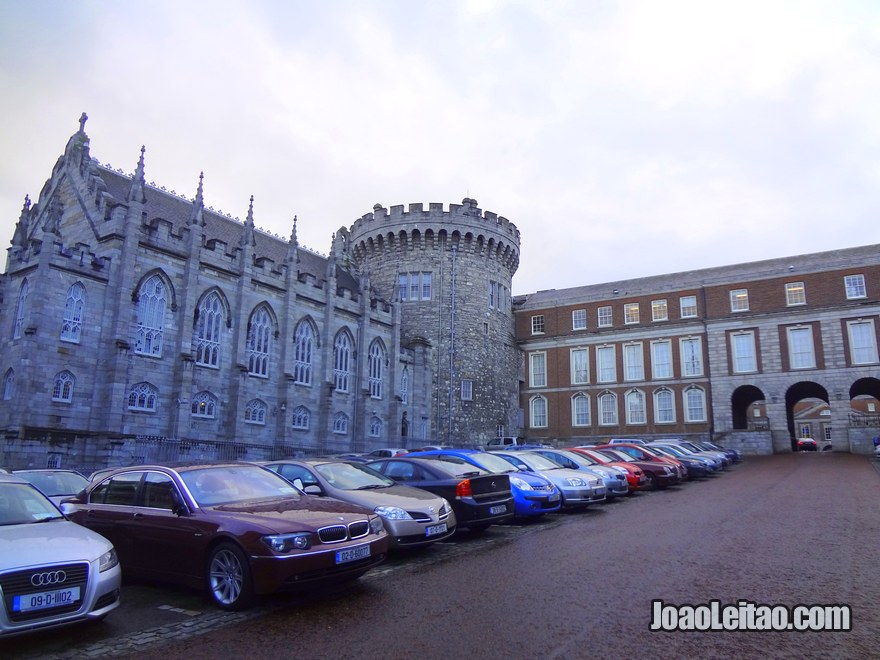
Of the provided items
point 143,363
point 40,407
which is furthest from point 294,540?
point 143,363

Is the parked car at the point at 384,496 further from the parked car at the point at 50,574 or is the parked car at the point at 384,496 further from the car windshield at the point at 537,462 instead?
the car windshield at the point at 537,462

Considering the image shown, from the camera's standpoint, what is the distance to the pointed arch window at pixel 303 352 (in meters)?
36.0

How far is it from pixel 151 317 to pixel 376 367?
16682 millimetres

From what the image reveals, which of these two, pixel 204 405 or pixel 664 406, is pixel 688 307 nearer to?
pixel 664 406

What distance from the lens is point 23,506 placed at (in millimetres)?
7199

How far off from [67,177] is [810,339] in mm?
49194

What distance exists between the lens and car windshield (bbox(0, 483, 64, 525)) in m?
6.95

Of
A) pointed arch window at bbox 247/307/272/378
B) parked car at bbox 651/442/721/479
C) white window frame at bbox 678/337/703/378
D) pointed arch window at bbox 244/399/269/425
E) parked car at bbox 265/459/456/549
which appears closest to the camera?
parked car at bbox 265/459/456/549

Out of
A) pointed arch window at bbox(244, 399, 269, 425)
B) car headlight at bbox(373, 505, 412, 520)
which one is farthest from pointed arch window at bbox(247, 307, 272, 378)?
car headlight at bbox(373, 505, 412, 520)

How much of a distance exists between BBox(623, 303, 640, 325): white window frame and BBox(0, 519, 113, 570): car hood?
5037 centimetres

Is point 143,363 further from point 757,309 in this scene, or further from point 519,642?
point 757,309

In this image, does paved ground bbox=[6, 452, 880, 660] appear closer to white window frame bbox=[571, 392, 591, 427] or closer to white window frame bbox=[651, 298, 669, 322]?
white window frame bbox=[651, 298, 669, 322]

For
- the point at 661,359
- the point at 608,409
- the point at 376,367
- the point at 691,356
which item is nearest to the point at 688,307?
the point at 691,356

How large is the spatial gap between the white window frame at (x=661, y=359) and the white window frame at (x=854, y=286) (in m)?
12.9
